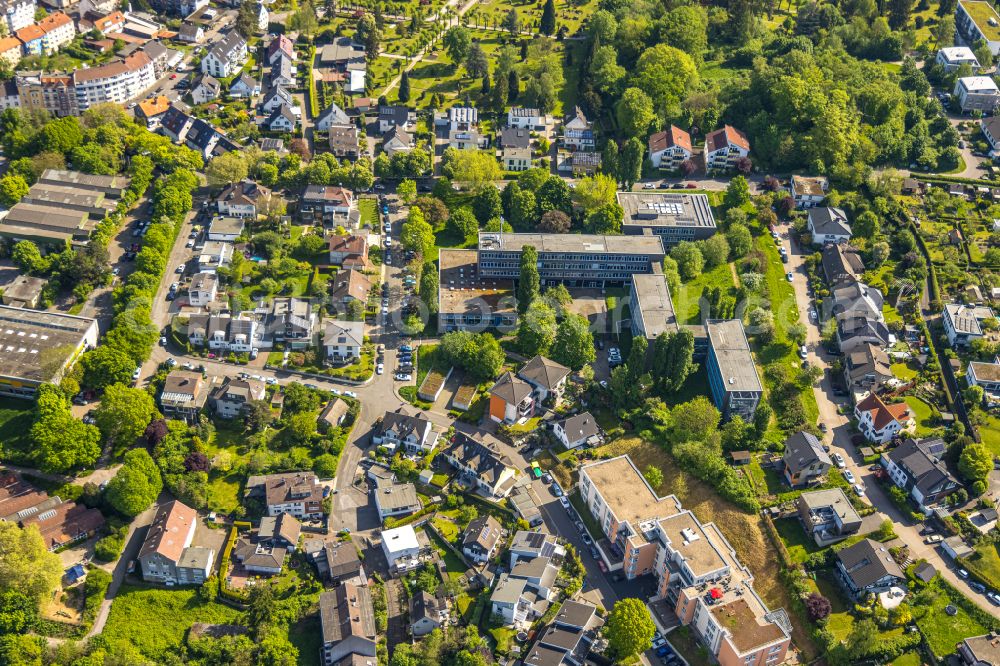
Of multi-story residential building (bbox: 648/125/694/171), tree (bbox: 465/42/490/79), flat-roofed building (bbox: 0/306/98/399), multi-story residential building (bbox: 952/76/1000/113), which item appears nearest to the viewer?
flat-roofed building (bbox: 0/306/98/399)

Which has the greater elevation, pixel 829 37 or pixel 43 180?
pixel 829 37

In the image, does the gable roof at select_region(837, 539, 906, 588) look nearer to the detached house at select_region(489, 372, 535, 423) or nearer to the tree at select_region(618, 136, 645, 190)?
the detached house at select_region(489, 372, 535, 423)

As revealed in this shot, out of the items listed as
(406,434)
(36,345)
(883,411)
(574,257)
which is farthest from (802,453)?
(36,345)

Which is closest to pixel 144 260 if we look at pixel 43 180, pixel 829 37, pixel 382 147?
pixel 43 180

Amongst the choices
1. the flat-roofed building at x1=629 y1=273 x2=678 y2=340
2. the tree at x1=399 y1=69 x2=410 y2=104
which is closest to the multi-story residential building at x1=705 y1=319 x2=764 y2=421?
the flat-roofed building at x1=629 y1=273 x2=678 y2=340

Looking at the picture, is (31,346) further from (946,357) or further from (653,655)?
(946,357)
